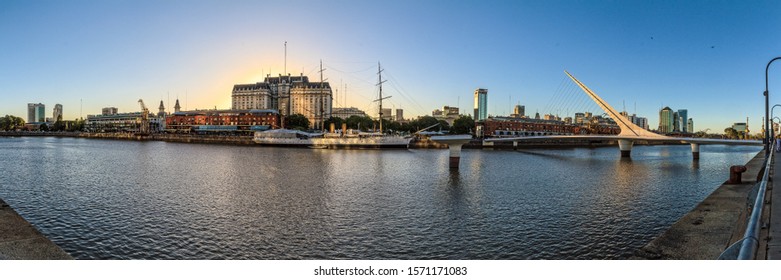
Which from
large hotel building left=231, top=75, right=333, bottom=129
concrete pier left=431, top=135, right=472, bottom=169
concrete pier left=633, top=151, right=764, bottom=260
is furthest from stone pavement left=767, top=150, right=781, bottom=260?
large hotel building left=231, top=75, right=333, bottom=129

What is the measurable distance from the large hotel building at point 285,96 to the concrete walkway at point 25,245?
7994cm

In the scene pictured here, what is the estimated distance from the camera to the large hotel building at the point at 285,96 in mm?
87000

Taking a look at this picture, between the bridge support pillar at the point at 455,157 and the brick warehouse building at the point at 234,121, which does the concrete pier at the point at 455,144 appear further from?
the brick warehouse building at the point at 234,121

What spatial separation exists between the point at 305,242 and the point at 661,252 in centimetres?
527

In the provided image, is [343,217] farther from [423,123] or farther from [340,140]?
[423,123]

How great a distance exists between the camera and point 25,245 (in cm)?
481

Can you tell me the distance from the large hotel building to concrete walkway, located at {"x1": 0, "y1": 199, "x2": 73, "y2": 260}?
79937 millimetres

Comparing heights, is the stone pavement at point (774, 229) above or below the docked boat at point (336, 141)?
below

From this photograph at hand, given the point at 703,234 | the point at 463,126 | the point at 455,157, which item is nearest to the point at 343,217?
the point at 703,234

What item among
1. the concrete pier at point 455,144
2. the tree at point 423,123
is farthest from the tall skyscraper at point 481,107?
the concrete pier at point 455,144

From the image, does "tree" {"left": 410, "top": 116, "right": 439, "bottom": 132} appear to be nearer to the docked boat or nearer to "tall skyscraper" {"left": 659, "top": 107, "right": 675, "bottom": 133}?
the docked boat

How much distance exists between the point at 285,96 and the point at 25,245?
9263 centimetres

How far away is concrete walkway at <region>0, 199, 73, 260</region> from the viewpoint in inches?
179

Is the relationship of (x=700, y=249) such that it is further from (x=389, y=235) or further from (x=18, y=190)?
(x=18, y=190)
